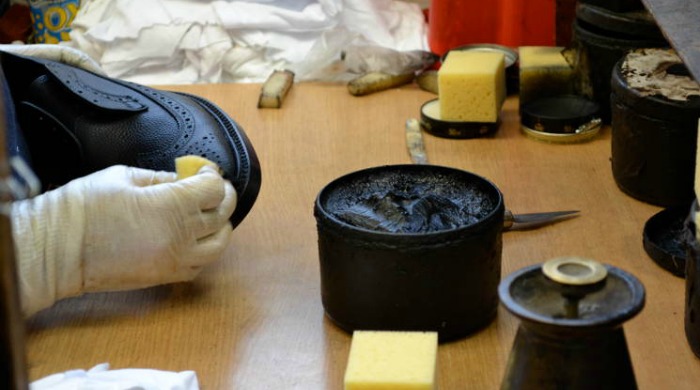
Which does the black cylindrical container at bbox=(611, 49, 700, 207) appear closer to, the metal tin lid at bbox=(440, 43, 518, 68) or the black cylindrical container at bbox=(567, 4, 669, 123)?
the black cylindrical container at bbox=(567, 4, 669, 123)

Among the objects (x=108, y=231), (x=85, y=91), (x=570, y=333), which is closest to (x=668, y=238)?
(x=570, y=333)

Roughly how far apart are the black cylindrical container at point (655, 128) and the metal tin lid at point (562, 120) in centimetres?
28

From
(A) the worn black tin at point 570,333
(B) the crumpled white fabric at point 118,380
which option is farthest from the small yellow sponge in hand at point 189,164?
(A) the worn black tin at point 570,333

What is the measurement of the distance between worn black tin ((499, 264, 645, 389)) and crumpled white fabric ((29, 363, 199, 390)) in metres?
0.55

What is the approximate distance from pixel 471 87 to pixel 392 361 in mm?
1221

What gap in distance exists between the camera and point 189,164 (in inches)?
70.9

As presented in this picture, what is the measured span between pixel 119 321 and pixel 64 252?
22cm

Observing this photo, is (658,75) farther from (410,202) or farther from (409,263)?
(409,263)

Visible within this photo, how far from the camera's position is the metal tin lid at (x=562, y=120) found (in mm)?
2539

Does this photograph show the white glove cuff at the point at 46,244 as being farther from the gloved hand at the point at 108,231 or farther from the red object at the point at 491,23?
the red object at the point at 491,23

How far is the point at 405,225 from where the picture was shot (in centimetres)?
168

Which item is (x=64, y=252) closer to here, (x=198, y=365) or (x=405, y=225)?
(x=198, y=365)

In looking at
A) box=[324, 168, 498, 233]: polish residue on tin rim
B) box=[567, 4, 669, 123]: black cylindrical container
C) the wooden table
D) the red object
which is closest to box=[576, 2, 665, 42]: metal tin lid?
box=[567, 4, 669, 123]: black cylindrical container

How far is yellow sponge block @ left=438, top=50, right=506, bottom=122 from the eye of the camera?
2494 millimetres
